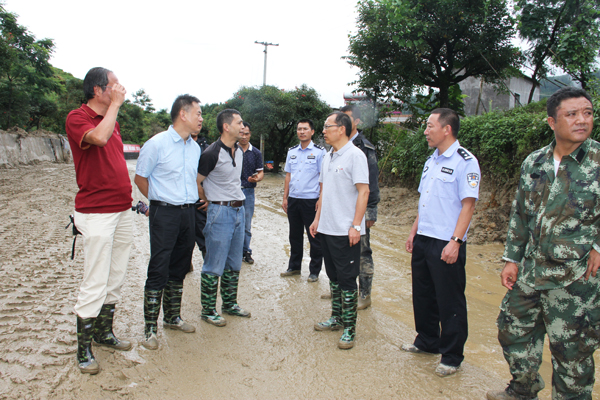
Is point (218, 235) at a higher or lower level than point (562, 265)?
lower

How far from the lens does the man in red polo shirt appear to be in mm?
2895

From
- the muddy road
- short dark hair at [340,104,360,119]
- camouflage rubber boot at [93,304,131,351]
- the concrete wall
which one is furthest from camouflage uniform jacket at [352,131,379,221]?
the concrete wall

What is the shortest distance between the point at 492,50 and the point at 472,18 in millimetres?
1485

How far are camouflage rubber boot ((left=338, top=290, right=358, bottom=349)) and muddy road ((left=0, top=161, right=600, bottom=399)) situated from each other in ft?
0.38

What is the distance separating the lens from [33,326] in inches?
140

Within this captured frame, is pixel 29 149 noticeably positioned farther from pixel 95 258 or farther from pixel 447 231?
pixel 447 231

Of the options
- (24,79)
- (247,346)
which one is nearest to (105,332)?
(247,346)

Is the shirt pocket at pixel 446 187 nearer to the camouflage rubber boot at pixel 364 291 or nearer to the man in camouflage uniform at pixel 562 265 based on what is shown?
the man in camouflage uniform at pixel 562 265

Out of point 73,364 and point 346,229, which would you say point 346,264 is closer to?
point 346,229

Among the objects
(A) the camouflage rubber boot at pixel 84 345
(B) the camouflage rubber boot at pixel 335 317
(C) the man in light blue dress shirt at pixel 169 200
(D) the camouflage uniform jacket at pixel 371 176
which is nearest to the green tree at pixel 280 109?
(D) the camouflage uniform jacket at pixel 371 176

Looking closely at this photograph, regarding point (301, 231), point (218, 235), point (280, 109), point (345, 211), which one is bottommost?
point (301, 231)

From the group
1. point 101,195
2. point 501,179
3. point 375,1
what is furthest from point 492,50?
point 101,195

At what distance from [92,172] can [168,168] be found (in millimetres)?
639

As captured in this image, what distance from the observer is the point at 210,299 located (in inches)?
154
